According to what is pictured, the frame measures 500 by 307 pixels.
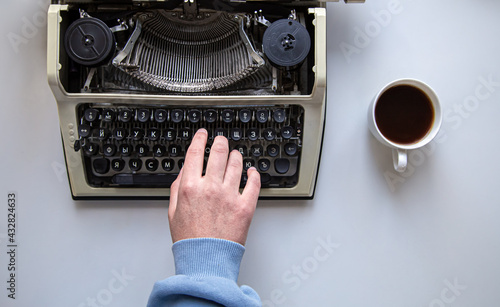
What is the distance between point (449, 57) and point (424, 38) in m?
0.10

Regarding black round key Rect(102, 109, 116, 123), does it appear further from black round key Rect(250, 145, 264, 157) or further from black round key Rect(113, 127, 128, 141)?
black round key Rect(250, 145, 264, 157)

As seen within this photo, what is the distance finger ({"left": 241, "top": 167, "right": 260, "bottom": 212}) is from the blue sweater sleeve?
0.11 metres

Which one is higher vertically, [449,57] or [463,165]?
[449,57]

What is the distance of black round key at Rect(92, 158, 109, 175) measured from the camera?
109 cm

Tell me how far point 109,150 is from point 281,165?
48 centimetres

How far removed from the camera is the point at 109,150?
41.6 inches

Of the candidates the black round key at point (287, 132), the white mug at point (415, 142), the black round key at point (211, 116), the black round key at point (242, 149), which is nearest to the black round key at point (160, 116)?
the black round key at point (211, 116)

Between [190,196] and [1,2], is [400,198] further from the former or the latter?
[1,2]

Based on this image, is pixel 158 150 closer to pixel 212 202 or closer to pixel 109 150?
pixel 109 150

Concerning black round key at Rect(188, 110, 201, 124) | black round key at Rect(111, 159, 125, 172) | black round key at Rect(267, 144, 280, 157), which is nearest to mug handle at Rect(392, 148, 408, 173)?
black round key at Rect(267, 144, 280, 157)

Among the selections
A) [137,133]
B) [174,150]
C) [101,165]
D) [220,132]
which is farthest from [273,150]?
[101,165]

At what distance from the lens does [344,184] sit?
3.95 ft

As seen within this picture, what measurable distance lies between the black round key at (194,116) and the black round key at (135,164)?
20 centimetres

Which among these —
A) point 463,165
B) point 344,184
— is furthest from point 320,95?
point 463,165
